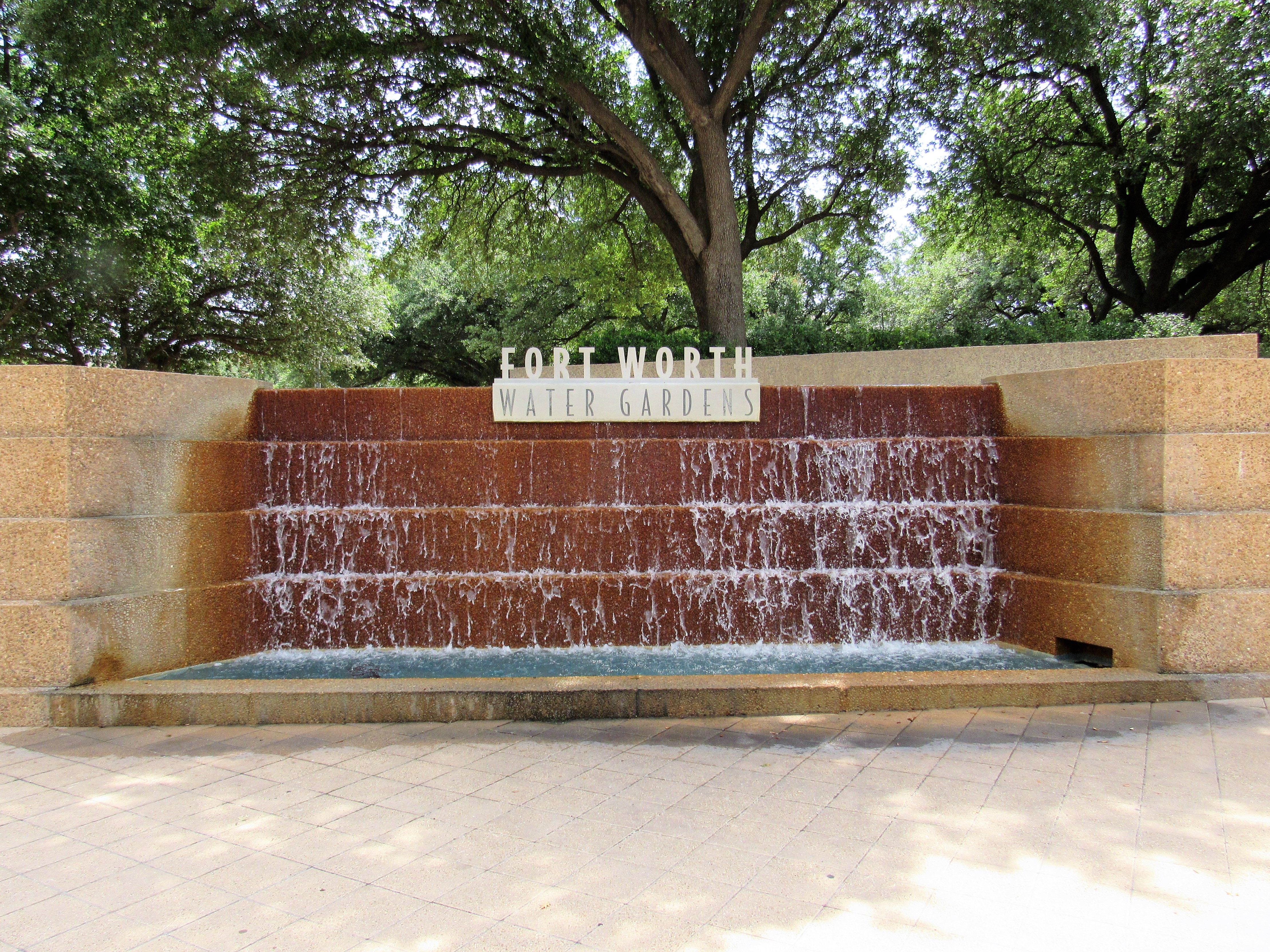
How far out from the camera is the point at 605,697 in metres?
5.79

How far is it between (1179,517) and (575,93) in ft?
41.3

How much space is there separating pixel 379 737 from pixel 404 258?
1755 centimetres

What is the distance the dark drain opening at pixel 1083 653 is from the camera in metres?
6.69

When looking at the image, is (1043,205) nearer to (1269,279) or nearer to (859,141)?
(859,141)

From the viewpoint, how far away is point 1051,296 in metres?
29.6

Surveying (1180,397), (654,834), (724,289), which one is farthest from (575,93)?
(654,834)

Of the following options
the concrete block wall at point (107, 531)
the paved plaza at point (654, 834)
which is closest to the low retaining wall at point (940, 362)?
the concrete block wall at point (107, 531)

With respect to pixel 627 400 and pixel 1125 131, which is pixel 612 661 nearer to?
pixel 627 400

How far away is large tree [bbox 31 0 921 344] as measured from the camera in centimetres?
1244

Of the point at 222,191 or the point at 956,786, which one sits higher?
the point at 222,191

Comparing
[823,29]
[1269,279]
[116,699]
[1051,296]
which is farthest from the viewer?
[1051,296]

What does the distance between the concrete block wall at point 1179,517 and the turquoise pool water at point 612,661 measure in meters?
0.74

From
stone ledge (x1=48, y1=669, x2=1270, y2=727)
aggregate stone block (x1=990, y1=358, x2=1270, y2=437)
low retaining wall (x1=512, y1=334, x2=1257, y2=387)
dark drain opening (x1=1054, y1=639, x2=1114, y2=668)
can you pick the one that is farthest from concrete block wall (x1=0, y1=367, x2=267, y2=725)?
aggregate stone block (x1=990, y1=358, x2=1270, y2=437)

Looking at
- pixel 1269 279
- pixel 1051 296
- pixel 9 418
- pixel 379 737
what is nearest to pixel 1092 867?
pixel 379 737
